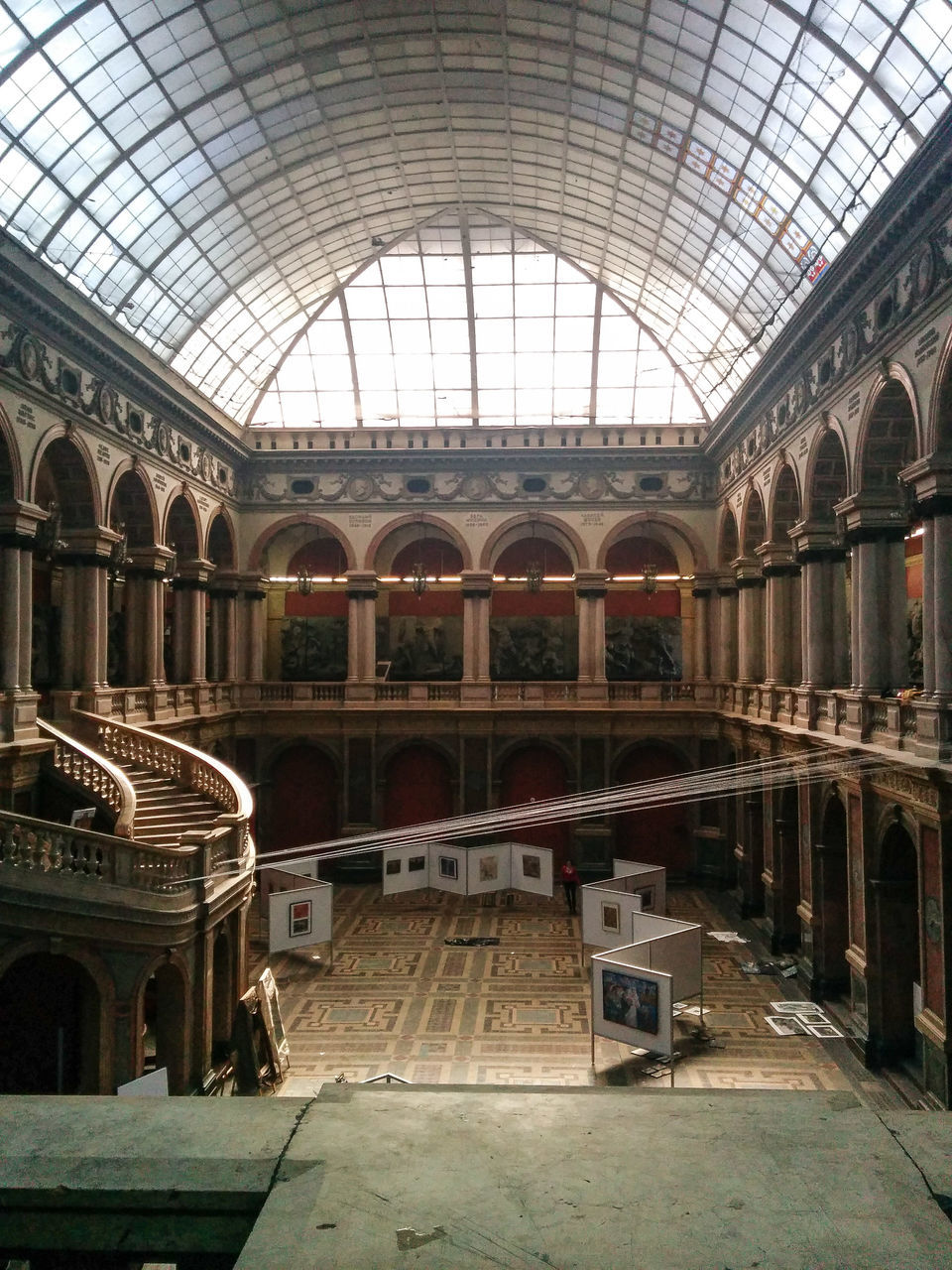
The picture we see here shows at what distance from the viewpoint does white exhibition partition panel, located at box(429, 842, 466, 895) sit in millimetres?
22344

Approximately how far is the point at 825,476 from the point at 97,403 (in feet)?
48.1

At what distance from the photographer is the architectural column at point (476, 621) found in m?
28.7

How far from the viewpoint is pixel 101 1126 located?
2479 millimetres

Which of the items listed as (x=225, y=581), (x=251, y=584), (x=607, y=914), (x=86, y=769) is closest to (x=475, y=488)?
(x=251, y=584)

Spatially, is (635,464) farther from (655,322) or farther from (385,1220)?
(385,1220)

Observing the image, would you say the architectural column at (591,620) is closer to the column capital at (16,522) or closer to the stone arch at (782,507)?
the stone arch at (782,507)

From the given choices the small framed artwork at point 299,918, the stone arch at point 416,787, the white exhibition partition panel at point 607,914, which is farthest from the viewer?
the stone arch at point 416,787

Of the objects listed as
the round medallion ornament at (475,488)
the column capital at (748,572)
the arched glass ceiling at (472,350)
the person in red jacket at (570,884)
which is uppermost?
the arched glass ceiling at (472,350)

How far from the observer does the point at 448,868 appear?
22.8m

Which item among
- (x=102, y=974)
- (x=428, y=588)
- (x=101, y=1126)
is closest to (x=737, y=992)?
(x=102, y=974)

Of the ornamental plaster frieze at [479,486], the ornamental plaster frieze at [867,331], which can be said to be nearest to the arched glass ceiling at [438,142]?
the ornamental plaster frieze at [867,331]

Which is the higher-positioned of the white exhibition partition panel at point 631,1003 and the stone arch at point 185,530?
the stone arch at point 185,530

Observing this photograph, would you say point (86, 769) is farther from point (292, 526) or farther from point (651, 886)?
point (292, 526)

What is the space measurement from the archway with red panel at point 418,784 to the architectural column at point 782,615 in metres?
10.6
